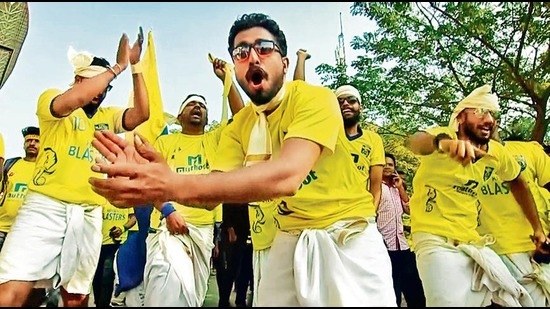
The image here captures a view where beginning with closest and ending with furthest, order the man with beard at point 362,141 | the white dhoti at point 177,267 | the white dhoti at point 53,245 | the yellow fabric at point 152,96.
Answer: the white dhoti at point 53,245 → the white dhoti at point 177,267 → the yellow fabric at point 152,96 → the man with beard at point 362,141

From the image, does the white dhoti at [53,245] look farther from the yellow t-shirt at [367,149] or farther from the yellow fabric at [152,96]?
the yellow t-shirt at [367,149]

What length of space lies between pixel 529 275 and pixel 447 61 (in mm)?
3604

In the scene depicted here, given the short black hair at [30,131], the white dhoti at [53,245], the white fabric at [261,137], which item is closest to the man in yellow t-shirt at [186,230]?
the white dhoti at [53,245]

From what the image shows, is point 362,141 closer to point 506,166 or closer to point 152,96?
point 506,166

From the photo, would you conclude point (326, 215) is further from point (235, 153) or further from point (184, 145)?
point (184, 145)

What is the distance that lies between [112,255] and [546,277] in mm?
3682

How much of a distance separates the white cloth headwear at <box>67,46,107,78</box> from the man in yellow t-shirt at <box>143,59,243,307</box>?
823mm

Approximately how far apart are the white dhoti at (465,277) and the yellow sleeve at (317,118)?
1748 mm

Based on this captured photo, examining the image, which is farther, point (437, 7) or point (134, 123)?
point (437, 7)

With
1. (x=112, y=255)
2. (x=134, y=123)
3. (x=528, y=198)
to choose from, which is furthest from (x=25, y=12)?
(x=528, y=198)

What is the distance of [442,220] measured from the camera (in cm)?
377

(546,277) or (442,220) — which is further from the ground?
(442,220)

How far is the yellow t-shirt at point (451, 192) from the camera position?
12.3 ft

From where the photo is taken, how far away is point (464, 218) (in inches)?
149
